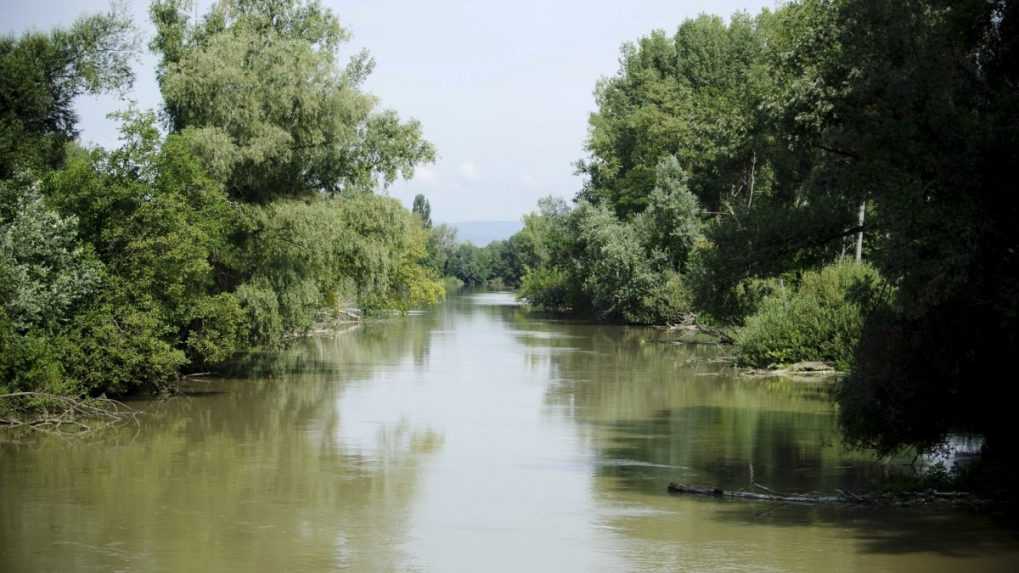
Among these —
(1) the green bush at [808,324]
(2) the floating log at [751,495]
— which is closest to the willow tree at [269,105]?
(1) the green bush at [808,324]

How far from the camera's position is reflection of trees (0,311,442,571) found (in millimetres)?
14844

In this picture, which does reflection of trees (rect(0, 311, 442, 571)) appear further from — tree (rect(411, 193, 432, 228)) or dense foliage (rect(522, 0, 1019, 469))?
tree (rect(411, 193, 432, 228))

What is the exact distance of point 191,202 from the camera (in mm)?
29219

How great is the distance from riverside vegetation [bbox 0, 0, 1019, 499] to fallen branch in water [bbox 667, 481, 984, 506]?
0.77 metres

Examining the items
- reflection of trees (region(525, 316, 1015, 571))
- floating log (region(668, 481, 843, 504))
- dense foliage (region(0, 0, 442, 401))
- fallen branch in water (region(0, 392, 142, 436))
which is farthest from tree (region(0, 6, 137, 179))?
floating log (region(668, 481, 843, 504))

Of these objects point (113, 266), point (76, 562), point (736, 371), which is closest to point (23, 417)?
point (113, 266)

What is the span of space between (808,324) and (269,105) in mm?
17389

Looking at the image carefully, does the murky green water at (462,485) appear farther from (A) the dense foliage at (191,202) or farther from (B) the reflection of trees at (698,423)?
(A) the dense foliage at (191,202)

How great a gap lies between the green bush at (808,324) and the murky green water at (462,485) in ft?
6.25

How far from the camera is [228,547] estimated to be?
15172 millimetres

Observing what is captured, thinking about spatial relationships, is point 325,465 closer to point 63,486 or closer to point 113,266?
point 63,486

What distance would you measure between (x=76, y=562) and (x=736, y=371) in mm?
26348

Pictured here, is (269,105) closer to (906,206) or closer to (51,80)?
(51,80)

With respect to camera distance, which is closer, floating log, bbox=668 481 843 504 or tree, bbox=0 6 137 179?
floating log, bbox=668 481 843 504
